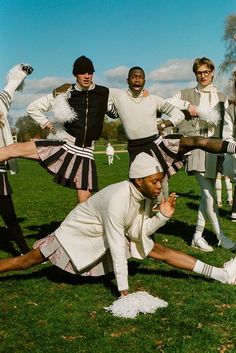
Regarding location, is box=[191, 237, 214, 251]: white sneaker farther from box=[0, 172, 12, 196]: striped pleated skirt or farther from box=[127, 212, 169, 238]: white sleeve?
box=[0, 172, 12, 196]: striped pleated skirt

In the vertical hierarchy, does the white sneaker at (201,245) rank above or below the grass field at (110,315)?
below

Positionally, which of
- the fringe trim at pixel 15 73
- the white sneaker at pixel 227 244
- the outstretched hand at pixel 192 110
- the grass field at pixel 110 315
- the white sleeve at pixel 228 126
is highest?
the fringe trim at pixel 15 73

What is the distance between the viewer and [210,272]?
5930 mm

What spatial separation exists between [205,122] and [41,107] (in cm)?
233

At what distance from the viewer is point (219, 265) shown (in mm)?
6953

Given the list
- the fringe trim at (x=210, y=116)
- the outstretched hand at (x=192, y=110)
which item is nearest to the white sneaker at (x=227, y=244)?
the fringe trim at (x=210, y=116)

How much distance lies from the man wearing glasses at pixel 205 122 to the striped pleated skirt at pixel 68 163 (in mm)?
1547

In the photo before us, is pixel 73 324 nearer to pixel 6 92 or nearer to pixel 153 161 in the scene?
pixel 153 161

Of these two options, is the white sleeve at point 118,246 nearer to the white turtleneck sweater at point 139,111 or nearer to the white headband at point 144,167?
the white headband at point 144,167

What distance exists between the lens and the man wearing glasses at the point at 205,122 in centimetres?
724

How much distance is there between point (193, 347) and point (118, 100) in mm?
3691

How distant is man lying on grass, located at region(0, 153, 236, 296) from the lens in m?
5.29

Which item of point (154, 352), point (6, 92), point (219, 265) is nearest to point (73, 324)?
point (154, 352)

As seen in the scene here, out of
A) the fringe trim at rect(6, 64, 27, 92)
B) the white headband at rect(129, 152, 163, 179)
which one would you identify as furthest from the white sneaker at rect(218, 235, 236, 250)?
the fringe trim at rect(6, 64, 27, 92)
